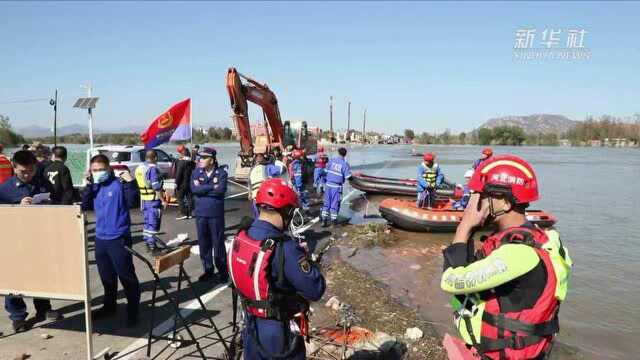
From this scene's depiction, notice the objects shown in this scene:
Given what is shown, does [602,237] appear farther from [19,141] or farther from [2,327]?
[19,141]

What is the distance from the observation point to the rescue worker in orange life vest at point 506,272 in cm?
192

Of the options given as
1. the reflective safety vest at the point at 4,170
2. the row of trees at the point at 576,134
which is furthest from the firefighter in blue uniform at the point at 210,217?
the row of trees at the point at 576,134

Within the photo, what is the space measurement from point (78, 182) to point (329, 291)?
40.5 ft

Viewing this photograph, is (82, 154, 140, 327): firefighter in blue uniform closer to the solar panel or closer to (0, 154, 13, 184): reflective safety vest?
(0, 154, 13, 184): reflective safety vest

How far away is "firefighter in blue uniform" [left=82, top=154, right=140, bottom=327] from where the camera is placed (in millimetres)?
4691

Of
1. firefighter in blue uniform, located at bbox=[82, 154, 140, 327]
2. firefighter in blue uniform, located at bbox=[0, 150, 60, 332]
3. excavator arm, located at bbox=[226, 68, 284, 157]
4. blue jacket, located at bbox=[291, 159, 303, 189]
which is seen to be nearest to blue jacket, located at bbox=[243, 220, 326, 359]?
firefighter in blue uniform, located at bbox=[82, 154, 140, 327]

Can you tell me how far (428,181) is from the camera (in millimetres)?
12406

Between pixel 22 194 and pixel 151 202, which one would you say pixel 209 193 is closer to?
pixel 22 194

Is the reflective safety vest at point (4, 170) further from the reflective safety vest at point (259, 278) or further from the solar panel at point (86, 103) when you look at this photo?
the solar panel at point (86, 103)

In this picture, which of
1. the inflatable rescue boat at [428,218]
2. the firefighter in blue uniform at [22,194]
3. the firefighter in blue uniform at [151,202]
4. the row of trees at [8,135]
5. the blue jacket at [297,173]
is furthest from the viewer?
the row of trees at [8,135]

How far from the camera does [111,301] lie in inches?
201

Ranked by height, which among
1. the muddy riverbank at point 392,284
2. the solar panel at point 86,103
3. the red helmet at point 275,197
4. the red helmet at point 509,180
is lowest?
the muddy riverbank at point 392,284

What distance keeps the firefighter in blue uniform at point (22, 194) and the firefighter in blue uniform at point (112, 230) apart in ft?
2.32

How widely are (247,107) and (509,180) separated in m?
15.2
